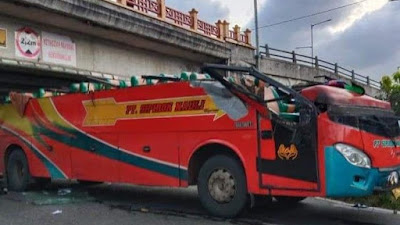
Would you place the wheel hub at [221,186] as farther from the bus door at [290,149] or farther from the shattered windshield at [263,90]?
the shattered windshield at [263,90]

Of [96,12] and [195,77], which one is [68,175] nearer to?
[195,77]

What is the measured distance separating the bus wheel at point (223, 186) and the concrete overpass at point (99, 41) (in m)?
6.76

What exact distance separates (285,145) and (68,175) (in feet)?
17.9

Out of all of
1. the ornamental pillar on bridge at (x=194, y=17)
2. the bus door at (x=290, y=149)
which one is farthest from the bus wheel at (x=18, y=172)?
the ornamental pillar on bridge at (x=194, y=17)

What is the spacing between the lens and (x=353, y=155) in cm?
665

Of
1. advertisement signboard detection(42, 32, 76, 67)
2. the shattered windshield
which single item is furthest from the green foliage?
the shattered windshield

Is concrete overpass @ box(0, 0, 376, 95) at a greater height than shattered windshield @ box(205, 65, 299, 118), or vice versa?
concrete overpass @ box(0, 0, 376, 95)

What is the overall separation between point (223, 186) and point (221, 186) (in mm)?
38

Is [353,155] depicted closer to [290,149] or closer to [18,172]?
[290,149]

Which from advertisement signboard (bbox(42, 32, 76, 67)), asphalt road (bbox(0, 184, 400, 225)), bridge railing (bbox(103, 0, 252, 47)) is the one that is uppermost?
bridge railing (bbox(103, 0, 252, 47))

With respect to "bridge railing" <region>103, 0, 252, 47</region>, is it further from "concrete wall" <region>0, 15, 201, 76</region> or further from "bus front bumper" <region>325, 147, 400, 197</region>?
"bus front bumper" <region>325, 147, 400, 197</region>

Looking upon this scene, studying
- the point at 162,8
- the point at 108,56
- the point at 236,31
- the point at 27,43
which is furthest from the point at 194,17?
the point at 27,43

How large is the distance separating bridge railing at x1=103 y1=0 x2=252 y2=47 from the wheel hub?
8.47m

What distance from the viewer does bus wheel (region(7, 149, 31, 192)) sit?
11.7 m
